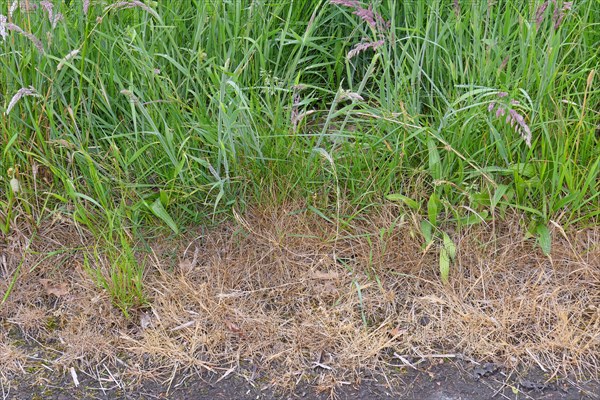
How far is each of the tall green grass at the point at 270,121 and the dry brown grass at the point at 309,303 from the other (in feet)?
0.38

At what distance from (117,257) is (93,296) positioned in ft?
0.51

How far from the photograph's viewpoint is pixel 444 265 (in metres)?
2.58

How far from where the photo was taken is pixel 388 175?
269 cm

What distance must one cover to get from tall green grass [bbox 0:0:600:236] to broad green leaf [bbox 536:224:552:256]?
6 cm

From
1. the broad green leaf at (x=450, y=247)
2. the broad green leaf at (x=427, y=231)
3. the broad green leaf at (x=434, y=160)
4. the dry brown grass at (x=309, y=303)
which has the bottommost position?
the dry brown grass at (x=309, y=303)

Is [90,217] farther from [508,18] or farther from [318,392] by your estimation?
[508,18]

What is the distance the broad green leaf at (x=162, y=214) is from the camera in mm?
Answer: 2676

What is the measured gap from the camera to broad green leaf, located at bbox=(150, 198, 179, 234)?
2676 millimetres

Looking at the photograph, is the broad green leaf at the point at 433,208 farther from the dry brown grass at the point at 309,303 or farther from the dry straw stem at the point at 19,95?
the dry straw stem at the point at 19,95

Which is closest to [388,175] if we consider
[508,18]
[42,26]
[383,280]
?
[383,280]

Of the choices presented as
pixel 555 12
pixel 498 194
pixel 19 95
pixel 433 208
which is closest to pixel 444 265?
pixel 433 208

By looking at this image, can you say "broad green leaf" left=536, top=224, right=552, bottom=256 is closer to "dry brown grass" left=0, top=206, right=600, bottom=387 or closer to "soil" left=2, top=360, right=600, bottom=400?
"dry brown grass" left=0, top=206, right=600, bottom=387

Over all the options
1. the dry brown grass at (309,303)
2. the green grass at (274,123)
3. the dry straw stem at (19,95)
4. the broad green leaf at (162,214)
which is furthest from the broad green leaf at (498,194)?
the dry straw stem at (19,95)

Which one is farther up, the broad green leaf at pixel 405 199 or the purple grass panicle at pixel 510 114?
the purple grass panicle at pixel 510 114
